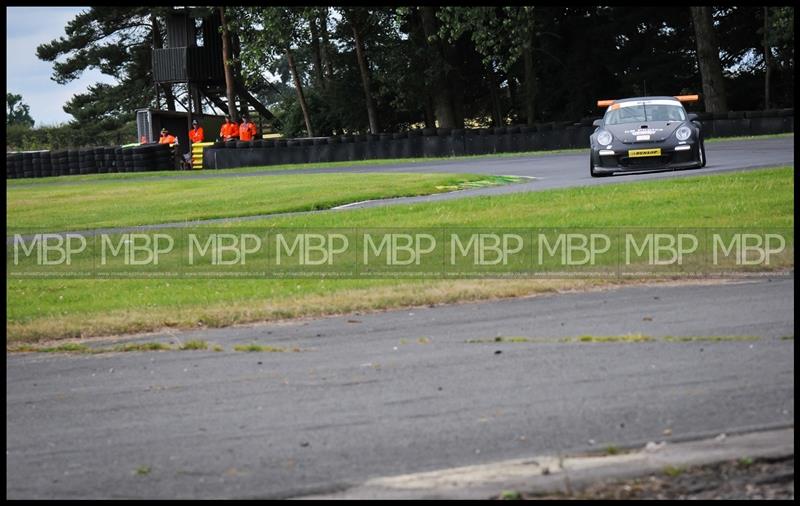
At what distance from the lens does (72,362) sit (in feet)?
31.7

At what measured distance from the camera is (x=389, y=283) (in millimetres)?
13516

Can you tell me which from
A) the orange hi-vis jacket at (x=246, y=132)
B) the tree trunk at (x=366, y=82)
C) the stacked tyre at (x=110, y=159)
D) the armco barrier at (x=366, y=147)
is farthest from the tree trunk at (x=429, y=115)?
the stacked tyre at (x=110, y=159)

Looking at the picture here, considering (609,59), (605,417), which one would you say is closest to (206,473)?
(605,417)

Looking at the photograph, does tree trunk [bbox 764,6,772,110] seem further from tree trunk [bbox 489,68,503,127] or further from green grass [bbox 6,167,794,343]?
green grass [bbox 6,167,794,343]

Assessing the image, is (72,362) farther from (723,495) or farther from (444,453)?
(723,495)

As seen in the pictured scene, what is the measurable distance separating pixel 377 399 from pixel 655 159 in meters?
15.8

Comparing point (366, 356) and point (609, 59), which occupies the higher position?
point (609, 59)

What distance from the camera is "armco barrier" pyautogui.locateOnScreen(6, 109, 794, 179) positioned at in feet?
115

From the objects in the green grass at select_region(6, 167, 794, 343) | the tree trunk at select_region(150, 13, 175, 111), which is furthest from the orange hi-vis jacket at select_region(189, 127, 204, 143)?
the green grass at select_region(6, 167, 794, 343)

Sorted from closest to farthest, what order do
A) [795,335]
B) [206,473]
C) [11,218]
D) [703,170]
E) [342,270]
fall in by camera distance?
1. [206,473]
2. [795,335]
3. [342,270]
4. [703,170]
5. [11,218]

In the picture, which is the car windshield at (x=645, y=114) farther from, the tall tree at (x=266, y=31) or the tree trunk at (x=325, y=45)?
the tree trunk at (x=325, y=45)

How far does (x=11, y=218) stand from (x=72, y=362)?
16.3 meters

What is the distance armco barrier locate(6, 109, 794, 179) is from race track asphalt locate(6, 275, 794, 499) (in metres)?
25.5

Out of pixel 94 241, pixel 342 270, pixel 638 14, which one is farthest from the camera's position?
pixel 638 14
